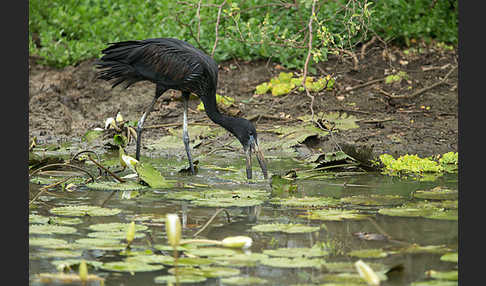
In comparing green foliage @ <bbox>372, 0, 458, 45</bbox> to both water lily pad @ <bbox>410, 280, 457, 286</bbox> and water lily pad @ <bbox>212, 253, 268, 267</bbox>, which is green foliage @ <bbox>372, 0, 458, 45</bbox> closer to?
water lily pad @ <bbox>212, 253, 268, 267</bbox>

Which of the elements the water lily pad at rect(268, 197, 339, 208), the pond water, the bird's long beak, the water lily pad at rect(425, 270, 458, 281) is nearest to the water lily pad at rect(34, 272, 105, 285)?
the pond water

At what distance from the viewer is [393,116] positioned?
10031 millimetres

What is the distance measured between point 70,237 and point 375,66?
296 inches

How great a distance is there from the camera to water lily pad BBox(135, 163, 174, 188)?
6715 millimetres

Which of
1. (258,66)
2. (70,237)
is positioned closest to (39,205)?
(70,237)

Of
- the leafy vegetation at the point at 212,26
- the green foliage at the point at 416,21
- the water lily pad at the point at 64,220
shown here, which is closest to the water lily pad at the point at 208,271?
the water lily pad at the point at 64,220

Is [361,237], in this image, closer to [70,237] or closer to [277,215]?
[277,215]

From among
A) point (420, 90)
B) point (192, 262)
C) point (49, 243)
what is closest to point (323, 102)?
point (420, 90)

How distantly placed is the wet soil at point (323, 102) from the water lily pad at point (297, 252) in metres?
4.37

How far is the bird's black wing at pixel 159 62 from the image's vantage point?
26.2ft

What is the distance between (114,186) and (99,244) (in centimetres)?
203

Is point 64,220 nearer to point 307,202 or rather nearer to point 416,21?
point 307,202

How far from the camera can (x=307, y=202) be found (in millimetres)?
6141

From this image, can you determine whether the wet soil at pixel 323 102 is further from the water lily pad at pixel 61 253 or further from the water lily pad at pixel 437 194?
the water lily pad at pixel 61 253
